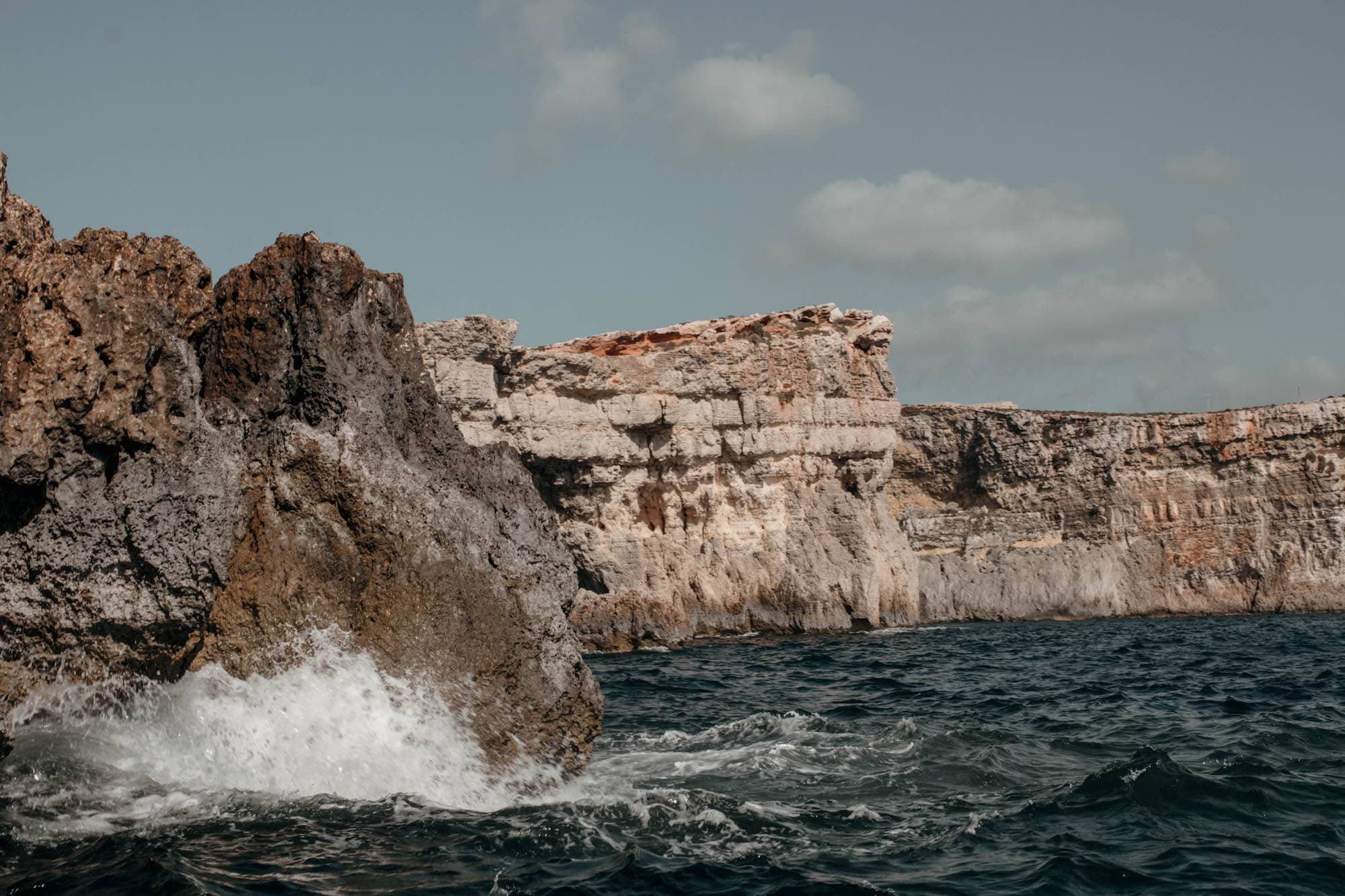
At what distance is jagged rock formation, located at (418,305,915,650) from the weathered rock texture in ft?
51.0

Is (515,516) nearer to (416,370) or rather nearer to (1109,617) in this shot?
(416,370)

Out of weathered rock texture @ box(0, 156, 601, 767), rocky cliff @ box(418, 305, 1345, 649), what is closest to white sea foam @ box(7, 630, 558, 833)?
weathered rock texture @ box(0, 156, 601, 767)

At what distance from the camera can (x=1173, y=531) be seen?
133ft

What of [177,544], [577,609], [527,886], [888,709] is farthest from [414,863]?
[577,609]

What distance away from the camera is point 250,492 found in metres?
8.62

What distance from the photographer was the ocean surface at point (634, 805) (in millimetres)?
6777

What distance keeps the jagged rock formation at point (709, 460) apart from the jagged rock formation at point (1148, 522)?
26.1ft

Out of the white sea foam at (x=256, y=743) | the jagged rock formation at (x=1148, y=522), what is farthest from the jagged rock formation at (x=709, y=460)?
the white sea foam at (x=256, y=743)

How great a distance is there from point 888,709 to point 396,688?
7230mm

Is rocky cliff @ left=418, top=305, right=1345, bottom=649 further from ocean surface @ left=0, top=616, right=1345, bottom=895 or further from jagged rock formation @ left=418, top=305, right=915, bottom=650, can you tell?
ocean surface @ left=0, top=616, right=1345, bottom=895

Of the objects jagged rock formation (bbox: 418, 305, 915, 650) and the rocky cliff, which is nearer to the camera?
jagged rock formation (bbox: 418, 305, 915, 650)

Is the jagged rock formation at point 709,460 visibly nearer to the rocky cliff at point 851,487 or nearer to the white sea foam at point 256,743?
the rocky cliff at point 851,487

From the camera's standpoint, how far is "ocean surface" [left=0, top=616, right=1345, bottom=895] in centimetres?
678

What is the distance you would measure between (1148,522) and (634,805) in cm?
3644
